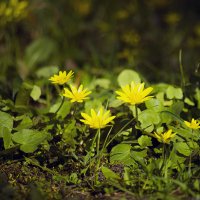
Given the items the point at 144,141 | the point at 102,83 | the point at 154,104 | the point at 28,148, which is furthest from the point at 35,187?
the point at 102,83

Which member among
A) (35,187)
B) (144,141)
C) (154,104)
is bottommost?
(35,187)

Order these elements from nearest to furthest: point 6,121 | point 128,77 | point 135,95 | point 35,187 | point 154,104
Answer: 1. point 35,187
2. point 135,95
3. point 6,121
4. point 154,104
5. point 128,77

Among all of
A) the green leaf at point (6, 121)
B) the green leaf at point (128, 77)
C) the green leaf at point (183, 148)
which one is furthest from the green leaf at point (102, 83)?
the green leaf at point (183, 148)

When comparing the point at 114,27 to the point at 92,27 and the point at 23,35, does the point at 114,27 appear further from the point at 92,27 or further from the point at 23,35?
the point at 23,35

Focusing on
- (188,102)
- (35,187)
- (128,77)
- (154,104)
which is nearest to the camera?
(35,187)

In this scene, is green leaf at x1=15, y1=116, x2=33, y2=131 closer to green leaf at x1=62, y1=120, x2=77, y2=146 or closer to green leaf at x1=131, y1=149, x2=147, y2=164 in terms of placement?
green leaf at x1=62, y1=120, x2=77, y2=146

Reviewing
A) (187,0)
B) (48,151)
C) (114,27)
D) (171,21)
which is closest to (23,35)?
(114,27)

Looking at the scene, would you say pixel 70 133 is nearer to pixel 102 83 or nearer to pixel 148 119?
pixel 148 119

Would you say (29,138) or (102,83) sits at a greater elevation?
(102,83)
